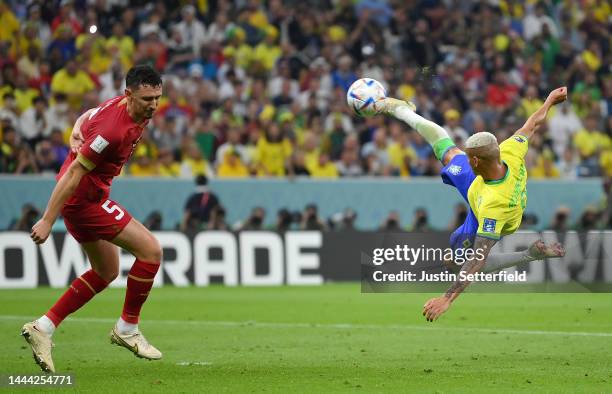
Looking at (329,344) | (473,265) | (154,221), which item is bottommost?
(329,344)

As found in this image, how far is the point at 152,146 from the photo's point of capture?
21359 mm

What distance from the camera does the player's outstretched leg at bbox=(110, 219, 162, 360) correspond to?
32.2 ft

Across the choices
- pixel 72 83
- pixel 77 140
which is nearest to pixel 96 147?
pixel 77 140

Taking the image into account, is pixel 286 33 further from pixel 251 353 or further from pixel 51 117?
pixel 251 353

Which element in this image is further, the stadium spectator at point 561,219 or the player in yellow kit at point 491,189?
the stadium spectator at point 561,219

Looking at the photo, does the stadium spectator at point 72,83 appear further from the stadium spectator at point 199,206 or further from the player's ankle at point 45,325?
the player's ankle at point 45,325

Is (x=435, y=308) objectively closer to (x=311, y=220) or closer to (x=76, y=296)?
(x=76, y=296)

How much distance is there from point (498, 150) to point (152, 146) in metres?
12.1

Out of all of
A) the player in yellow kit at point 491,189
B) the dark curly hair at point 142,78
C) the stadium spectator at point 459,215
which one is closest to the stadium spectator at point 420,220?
the stadium spectator at point 459,215

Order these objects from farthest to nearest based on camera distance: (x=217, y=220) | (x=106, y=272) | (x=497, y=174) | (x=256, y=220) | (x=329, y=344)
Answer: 1. (x=256, y=220)
2. (x=217, y=220)
3. (x=329, y=344)
4. (x=497, y=174)
5. (x=106, y=272)

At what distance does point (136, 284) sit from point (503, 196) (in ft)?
11.1

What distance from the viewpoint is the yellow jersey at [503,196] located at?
1020cm

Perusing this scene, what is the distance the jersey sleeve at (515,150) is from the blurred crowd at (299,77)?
8323 millimetres

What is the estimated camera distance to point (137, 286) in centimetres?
992
